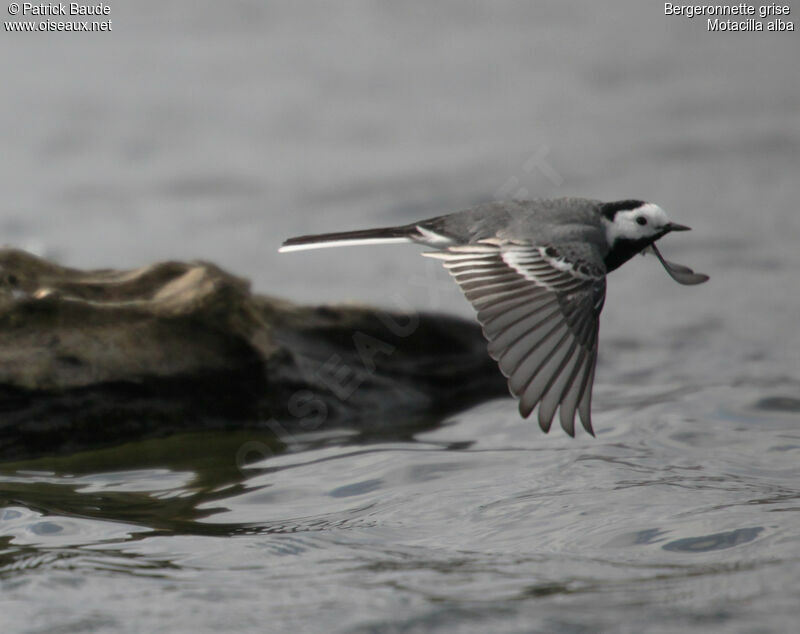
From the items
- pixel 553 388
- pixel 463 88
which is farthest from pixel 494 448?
pixel 463 88

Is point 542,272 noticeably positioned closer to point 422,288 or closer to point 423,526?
point 423,526

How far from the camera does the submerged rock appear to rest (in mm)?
6691

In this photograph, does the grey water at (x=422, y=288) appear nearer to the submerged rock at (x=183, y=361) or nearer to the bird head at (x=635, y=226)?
the submerged rock at (x=183, y=361)

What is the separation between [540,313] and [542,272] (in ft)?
0.96

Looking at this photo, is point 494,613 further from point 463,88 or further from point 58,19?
point 58,19

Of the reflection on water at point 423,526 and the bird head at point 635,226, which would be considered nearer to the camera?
the reflection on water at point 423,526

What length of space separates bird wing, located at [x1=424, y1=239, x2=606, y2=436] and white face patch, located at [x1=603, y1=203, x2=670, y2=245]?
52 centimetres

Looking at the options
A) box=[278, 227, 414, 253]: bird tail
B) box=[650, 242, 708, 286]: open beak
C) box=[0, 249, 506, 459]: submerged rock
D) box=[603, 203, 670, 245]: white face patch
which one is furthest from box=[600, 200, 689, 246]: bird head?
box=[0, 249, 506, 459]: submerged rock

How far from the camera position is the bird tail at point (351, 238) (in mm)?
6629

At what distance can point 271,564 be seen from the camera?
5.16 m

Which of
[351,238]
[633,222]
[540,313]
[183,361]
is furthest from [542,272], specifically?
[183,361]

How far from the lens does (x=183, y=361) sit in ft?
23.4

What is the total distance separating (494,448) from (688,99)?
11133 millimetres

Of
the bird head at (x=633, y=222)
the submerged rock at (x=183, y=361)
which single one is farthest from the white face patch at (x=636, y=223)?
the submerged rock at (x=183, y=361)
